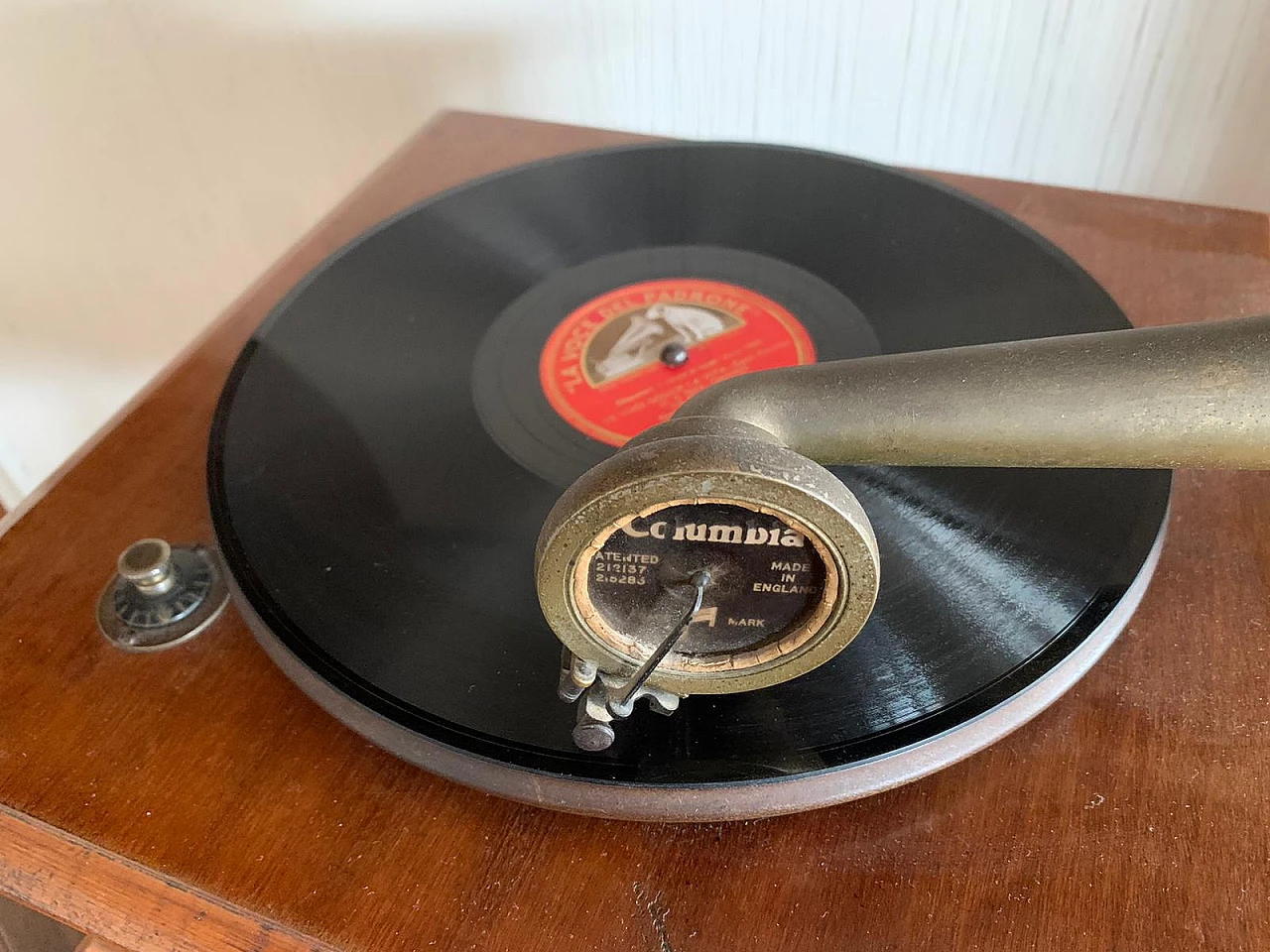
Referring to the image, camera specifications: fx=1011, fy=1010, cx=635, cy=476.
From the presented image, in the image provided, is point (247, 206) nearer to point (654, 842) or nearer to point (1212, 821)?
point (654, 842)

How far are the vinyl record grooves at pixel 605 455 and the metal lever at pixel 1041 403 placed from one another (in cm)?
14

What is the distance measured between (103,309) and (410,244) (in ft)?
3.64

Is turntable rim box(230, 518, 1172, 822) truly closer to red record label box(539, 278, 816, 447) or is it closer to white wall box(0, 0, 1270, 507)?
red record label box(539, 278, 816, 447)

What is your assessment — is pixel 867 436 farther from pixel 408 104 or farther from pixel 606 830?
pixel 408 104

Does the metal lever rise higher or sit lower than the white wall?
higher

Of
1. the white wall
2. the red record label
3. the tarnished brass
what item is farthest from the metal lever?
the white wall

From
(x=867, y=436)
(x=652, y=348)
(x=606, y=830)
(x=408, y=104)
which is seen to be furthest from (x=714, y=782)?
(x=408, y=104)

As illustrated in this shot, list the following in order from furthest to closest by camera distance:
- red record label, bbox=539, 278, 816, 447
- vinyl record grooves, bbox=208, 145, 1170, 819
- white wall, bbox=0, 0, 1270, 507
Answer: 1. white wall, bbox=0, 0, 1270, 507
2. red record label, bbox=539, 278, 816, 447
3. vinyl record grooves, bbox=208, 145, 1170, 819

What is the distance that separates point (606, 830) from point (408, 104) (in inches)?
47.0

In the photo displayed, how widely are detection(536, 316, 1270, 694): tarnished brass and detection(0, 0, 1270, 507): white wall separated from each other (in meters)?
0.77

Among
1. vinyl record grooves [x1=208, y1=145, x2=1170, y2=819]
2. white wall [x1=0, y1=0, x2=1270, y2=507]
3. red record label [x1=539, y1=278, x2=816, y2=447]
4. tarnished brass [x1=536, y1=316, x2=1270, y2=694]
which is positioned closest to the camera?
tarnished brass [x1=536, y1=316, x2=1270, y2=694]

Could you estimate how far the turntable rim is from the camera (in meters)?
0.56

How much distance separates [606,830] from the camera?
0.59 m

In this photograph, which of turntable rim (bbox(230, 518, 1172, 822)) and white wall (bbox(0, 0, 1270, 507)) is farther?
white wall (bbox(0, 0, 1270, 507))
